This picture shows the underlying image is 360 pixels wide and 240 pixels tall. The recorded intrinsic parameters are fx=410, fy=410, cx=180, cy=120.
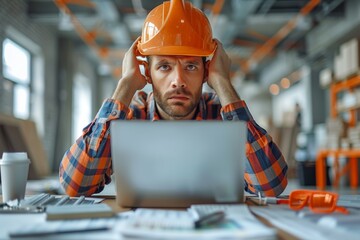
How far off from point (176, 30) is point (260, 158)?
537mm

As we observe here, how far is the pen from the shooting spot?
0.75 meters

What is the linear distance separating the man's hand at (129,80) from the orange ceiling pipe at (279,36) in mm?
4917

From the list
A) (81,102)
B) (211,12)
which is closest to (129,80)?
(211,12)

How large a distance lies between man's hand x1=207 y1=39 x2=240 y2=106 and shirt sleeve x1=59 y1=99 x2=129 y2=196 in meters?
0.36

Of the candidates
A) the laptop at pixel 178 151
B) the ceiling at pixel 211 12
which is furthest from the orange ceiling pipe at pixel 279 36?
the laptop at pixel 178 151

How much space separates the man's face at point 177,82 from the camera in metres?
1.56

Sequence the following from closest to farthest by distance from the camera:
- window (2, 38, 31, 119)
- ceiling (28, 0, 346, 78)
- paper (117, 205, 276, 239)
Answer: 1. paper (117, 205, 276, 239)
2. ceiling (28, 0, 346, 78)
3. window (2, 38, 31, 119)

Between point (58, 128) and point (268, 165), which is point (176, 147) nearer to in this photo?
point (268, 165)

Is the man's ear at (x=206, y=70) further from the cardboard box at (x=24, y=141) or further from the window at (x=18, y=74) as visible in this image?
the window at (x=18, y=74)

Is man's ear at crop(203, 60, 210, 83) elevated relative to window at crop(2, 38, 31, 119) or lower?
lower

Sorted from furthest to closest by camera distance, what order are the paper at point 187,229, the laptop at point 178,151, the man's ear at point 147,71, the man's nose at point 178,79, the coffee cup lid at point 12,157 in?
the man's ear at point 147,71
the man's nose at point 178,79
the coffee cup lid at point 12,157
the laptop at point 178,151
the paper at point 187,229

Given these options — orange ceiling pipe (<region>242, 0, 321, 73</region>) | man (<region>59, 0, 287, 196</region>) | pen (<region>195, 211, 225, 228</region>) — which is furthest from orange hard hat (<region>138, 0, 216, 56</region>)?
orange ceiling pipe (<region>242, 0, 321, 73</region>)

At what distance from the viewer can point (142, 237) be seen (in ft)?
2.19

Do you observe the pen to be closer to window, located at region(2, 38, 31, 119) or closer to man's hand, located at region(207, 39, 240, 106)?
→ man's hand, located at region(207, 39, 240, 106)
